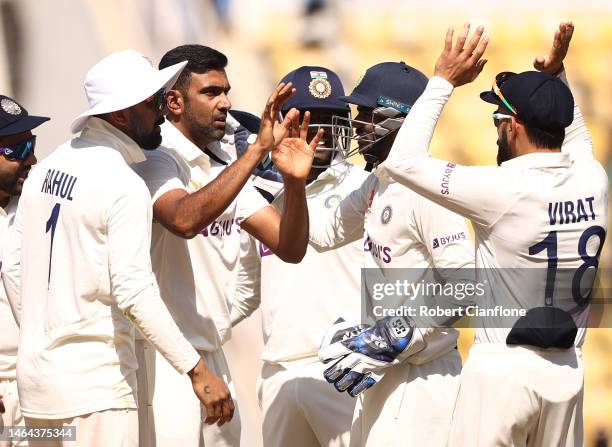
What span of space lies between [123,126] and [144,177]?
0.21 meters

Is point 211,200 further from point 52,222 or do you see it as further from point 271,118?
point 52,222

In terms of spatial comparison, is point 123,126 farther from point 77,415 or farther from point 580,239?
point 580,239

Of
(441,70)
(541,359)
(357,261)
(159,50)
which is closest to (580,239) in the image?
(541,359)

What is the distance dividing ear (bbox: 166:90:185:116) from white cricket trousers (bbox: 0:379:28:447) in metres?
1.19

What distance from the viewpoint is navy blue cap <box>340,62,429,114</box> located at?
4016 millimetres

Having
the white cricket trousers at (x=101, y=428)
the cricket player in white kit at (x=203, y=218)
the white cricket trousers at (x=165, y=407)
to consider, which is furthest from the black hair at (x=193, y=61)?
the white cricket trousers at (x=101, y=428)

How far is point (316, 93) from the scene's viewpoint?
14.6ft

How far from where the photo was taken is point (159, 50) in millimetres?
6629

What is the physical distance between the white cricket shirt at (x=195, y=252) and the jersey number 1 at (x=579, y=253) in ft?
3.61

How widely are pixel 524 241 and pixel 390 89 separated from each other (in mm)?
921

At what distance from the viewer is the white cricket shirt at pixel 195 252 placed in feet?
12.7

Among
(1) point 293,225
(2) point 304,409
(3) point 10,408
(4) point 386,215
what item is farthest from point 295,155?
(3) point 10,408

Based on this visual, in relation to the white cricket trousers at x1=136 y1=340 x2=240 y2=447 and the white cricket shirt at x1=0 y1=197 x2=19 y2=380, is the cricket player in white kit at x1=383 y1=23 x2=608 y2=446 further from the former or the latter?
the white cricket shirt at x1=0 y1=197 x2=19 y2=380

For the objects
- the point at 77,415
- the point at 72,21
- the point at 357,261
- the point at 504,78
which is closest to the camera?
the point at 77,415
